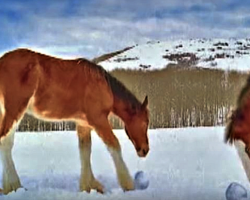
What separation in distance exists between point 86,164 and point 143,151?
0.87 ft

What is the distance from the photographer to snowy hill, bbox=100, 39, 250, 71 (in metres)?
3.32

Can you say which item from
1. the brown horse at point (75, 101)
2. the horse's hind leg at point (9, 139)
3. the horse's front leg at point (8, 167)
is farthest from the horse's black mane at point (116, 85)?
the horse's front leg at point (8, 167)

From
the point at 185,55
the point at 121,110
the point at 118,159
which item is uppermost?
the point at 185,55

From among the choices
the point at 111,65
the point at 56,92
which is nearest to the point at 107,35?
the point at 111,65

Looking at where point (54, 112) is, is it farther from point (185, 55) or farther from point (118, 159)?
point (185, 55)

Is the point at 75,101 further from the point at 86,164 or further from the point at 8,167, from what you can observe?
the point at 8,167

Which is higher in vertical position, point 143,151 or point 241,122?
point 241,122

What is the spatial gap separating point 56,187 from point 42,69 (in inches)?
21.4

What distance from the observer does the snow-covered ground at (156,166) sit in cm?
331

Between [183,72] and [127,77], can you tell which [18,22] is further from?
[183,72]

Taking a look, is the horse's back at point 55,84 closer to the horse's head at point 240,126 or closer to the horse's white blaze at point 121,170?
the horse's white blaze at point 121,170

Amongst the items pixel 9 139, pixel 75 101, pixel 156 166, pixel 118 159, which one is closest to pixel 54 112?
pixel 75 101

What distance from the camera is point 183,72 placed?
333 centimetres

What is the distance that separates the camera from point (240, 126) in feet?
10.9
